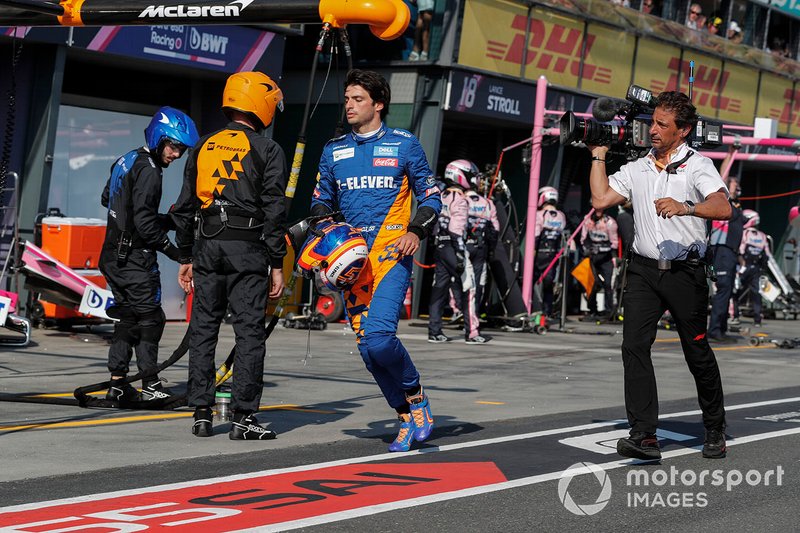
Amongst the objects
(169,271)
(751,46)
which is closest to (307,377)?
(169,271)

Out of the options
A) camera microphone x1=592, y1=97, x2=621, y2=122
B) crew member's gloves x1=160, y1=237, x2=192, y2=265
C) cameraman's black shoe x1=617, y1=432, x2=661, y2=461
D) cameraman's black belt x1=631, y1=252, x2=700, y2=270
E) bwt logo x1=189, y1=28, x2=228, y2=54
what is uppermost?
bwt logo x1=189, y1=28, x2=228, y2=54

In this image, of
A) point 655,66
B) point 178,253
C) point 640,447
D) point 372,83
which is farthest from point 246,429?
point 655,66

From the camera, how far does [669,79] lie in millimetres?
26266

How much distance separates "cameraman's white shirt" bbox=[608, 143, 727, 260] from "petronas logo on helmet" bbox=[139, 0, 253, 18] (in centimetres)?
272

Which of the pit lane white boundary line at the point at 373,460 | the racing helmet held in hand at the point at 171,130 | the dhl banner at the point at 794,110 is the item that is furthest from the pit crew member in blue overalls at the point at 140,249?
the dhl banner at the point at 794,110

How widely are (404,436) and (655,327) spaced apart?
159cm

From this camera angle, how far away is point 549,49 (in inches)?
910

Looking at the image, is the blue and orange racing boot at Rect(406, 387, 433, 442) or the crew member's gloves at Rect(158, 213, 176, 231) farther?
the crew member's gloves at Rect(158, 213, 176, 231)

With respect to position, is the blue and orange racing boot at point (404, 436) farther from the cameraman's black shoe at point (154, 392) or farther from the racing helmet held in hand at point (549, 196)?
the racing helmet held in hand at point (549, 196)

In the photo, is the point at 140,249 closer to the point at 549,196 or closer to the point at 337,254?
the point at 337,254

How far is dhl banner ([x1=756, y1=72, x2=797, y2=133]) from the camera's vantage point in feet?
97.5

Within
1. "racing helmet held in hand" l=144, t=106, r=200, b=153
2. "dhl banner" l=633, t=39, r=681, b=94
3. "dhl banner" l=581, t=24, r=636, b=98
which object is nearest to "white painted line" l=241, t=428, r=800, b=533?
"racing helmet held in hand" l=144, t=106, r=200, b=153

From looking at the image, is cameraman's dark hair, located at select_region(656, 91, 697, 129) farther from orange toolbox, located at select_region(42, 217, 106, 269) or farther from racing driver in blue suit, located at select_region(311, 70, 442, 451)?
orange toolbox, located at select_region(42, 217, 106, 269)

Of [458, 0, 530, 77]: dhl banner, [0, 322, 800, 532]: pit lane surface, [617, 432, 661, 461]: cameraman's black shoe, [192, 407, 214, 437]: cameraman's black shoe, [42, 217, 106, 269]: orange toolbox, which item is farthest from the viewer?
[458, 0, 530, 77]: dhl banner
